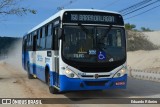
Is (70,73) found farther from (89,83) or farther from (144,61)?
(144,61)

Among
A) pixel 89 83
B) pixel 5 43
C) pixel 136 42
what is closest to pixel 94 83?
pixel 89 83

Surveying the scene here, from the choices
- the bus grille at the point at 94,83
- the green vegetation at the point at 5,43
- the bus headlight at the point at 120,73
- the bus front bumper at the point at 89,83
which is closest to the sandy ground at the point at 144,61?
the bus headlight at the point at 120,73

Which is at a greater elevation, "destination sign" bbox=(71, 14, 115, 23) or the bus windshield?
"destination sign" bbox=(71, 14, 115, 23)

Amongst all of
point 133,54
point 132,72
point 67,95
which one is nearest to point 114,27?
point 67,95

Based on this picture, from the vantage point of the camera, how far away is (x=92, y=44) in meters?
13.6

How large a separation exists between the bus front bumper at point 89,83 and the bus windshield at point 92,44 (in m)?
0.72

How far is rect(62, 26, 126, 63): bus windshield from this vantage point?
13383 millimetres

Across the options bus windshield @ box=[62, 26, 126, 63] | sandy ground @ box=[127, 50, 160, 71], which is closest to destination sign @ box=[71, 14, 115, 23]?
bus windshield @ box=[62, 26, 126, 63]

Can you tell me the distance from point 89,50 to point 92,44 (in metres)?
0.29

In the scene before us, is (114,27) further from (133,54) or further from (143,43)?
(143,43)

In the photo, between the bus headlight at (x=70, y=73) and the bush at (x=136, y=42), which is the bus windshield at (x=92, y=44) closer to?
the bus headlight at (x=70, y=73)

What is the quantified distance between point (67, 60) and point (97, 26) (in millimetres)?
1737

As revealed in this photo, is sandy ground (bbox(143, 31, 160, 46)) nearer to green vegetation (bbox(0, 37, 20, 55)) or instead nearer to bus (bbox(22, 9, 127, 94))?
green vegetation (bbox(0, 37, 20, 55))

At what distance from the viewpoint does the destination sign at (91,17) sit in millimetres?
13695
